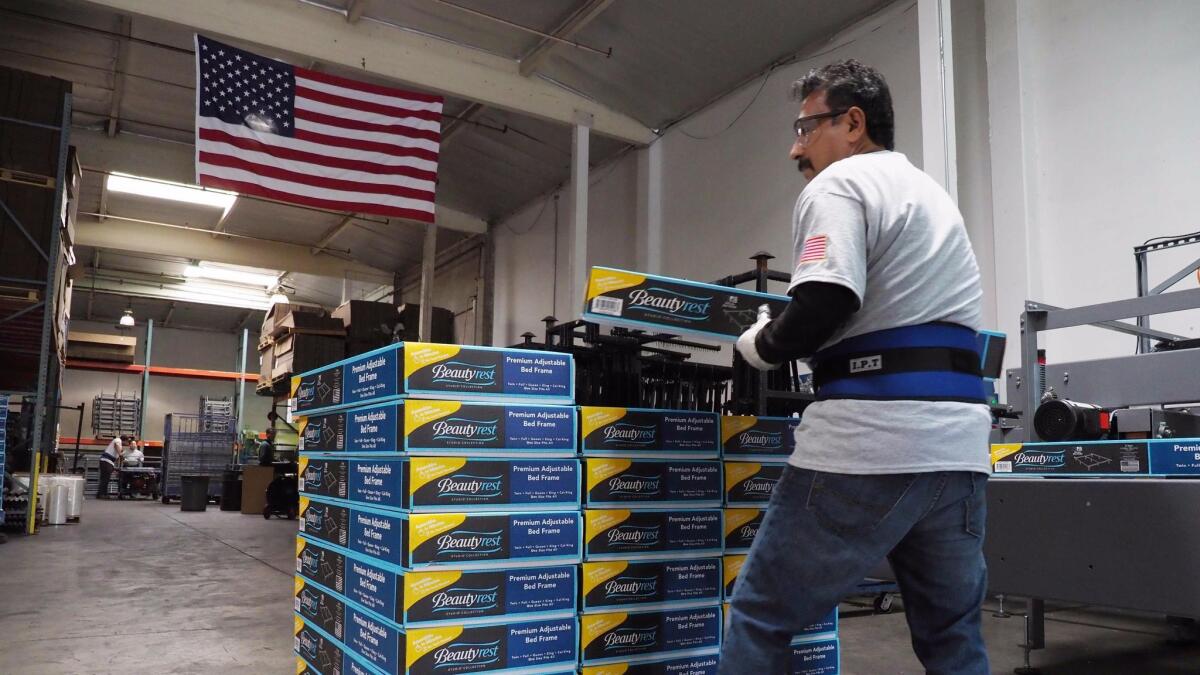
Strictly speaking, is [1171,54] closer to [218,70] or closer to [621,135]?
[621,135]

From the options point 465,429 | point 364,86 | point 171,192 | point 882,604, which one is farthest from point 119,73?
point 465,429

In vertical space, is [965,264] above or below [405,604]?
above

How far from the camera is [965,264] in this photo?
1711 millimetres

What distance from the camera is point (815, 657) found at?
2.47m

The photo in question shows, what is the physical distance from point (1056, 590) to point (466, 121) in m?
10.2

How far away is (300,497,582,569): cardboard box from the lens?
210 cm

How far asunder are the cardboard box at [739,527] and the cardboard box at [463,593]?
50 centimetres

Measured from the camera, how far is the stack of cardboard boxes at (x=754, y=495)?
247 cm

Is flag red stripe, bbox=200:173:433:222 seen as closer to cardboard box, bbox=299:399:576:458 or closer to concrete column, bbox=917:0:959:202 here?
concrete column, bbox=917:0:959:202

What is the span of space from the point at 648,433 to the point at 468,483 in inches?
20.9

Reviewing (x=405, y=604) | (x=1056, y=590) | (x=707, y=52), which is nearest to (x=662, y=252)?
(x=707, y=52)

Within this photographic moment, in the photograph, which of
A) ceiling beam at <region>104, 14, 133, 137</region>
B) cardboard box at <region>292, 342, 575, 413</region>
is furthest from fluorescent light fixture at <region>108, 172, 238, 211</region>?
cardboard box at <region>292, 342, 575, 413</region>

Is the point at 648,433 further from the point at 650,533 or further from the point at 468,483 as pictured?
the point at 468,483

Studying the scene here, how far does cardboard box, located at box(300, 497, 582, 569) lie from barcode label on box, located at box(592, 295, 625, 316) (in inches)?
24.2
